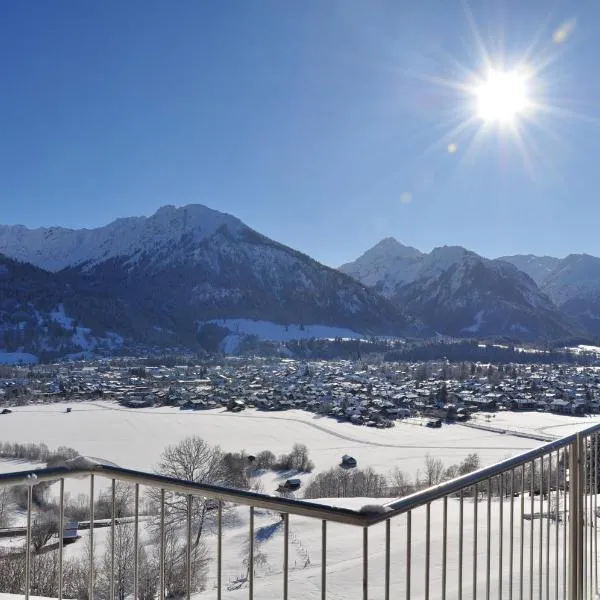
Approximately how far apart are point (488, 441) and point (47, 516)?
104 ft

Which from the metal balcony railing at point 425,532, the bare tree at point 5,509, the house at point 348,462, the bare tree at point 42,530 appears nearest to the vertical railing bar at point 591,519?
the metal balcony railing at point 425,532

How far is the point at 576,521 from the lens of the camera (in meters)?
3.77

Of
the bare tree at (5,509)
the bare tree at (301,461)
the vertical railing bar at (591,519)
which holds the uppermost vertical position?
the vertical railing bar at (591,519)

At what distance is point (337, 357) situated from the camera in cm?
16312

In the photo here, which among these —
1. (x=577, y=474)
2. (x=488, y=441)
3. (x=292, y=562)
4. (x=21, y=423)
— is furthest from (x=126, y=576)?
(x=21, y=423)

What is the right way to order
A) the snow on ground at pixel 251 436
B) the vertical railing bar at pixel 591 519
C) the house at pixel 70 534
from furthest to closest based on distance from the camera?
the snow on ground at pixel 251 436 < the house at pixel 70 534 < the vertical railing bar at pixel 591 519

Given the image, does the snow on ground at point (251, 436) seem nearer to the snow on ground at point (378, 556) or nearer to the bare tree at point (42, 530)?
the bare tree at point (42, 530)

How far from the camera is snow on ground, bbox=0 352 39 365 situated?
427 ft

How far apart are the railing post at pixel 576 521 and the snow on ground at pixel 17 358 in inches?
5552

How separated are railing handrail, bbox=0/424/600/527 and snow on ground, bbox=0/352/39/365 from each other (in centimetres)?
14086

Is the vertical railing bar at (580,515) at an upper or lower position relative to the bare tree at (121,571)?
upper

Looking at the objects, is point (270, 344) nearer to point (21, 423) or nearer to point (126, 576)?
point (21, 423)

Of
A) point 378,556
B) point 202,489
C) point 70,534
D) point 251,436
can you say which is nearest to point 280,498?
point 202,489

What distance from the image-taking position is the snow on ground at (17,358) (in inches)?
5128
